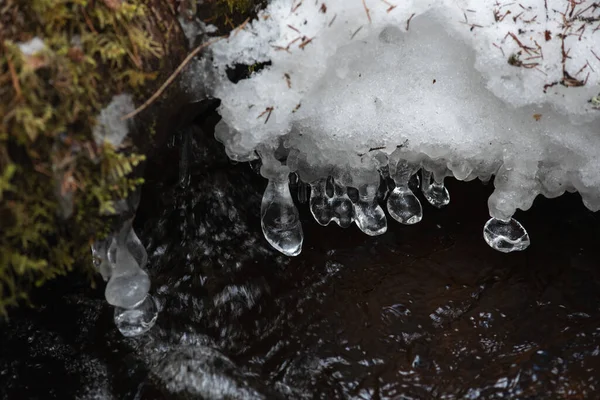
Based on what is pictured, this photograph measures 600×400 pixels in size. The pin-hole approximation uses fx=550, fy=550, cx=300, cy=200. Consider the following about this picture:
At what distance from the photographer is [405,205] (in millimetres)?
3465

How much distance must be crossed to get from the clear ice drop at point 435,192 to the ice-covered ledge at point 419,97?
0.26 meters

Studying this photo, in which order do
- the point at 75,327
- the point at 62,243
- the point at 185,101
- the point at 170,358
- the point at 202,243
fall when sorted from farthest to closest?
the point at 202,243
the point at 75,327
the point at 170,358
the point at 185,101
the point at 62,243

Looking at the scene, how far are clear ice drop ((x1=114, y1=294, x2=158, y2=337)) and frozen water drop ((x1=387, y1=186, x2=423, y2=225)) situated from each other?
5.25ft

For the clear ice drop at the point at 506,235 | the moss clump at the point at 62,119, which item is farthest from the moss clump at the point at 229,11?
the clear ice drop at the point at 506,235

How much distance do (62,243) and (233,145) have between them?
3.28ft

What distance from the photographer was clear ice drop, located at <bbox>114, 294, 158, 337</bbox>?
106 inches

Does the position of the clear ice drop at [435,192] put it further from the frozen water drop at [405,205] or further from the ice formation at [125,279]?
the ice formation at [125,279]

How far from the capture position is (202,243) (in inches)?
135

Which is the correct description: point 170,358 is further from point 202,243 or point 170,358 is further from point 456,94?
point 456,94

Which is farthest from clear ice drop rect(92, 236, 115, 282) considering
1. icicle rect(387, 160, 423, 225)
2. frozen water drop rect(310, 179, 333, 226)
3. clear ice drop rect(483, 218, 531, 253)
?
clear ice drop rect(483, 218, 531, 253)

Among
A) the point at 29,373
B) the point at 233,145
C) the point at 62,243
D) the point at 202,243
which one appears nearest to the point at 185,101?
the point at 233,145

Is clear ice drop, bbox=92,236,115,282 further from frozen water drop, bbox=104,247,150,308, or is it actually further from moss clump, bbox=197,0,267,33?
moss clump, bbox=197,0,267,33

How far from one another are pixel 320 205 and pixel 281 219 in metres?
0.33

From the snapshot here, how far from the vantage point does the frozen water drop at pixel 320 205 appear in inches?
135
